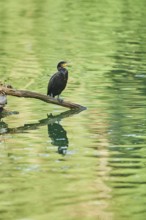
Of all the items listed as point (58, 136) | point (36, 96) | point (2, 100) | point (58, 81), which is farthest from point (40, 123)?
point (58, 81)

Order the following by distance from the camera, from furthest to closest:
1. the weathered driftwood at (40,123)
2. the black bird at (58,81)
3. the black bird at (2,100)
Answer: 1. the black bird at (58,81)
2. the black bird at (2,100)
3. the weathered driftwood at (40,123)

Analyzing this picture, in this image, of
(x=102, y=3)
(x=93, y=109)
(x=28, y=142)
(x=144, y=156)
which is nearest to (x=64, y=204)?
(x=144, y=156)

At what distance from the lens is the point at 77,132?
14.0 meters

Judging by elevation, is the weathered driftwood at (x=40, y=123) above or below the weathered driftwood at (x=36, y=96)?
below

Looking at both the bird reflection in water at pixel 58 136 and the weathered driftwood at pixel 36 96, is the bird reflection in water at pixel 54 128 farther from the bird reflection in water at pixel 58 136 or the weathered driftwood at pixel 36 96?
the weathered driftwood at pixel 36 96

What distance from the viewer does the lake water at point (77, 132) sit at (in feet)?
31.2

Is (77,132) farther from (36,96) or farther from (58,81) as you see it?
(58,81)

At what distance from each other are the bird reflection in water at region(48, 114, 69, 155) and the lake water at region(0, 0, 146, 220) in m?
0.01

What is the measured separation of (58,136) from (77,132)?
0.39 meters

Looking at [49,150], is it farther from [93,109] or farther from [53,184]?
[93,109]

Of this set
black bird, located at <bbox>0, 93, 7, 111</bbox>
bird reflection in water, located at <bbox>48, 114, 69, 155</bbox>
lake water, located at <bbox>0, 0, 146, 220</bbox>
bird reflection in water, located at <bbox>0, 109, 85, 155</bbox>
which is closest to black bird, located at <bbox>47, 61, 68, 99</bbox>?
lake water, located at <bbox>0, 0, 146, 220</bbox>

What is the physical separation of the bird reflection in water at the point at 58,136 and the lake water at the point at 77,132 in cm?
1

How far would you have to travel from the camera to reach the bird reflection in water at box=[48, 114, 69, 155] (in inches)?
501

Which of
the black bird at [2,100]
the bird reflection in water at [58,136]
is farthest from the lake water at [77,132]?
the black bird at [2,100]
